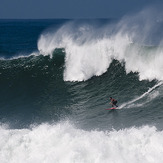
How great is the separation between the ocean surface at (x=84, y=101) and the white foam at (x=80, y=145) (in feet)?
0.12

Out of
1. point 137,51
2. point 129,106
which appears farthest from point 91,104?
point 137,51

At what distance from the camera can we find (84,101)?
57.1ft

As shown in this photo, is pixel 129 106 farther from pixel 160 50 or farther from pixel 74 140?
pixel 160 50

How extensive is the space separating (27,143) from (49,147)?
104cm

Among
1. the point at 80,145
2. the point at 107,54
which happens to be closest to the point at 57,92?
the point at 107,54

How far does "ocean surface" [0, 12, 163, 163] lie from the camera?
11.4m

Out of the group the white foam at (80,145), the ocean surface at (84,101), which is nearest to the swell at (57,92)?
the ocean surface at (84,101)

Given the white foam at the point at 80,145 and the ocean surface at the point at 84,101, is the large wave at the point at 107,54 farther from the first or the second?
the white foam at the point at 80,145

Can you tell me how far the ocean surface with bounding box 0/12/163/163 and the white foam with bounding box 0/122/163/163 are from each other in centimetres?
4

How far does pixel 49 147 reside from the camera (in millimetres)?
11922

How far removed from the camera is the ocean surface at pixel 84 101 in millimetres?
11375

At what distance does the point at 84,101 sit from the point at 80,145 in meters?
6.03

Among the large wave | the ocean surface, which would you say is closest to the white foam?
the ocean surface

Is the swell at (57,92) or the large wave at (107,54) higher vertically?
the large wave at (107,54)
